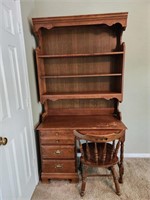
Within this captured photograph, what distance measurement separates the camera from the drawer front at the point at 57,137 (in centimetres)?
184

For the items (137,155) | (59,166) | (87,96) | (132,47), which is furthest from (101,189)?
(132,47)

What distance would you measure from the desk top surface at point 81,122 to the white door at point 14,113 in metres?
0.27

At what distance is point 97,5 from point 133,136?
197cm

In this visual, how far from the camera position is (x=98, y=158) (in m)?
1.69

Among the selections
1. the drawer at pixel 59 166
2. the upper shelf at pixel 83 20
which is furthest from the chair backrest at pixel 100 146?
the upper shelf at pixel 83 20

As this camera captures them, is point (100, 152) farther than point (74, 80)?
No

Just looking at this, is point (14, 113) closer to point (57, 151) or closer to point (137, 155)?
point (57, 151)

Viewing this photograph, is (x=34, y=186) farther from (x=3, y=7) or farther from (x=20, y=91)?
(x=3, y=7)

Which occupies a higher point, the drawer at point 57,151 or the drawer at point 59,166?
the drawer at point 57,151

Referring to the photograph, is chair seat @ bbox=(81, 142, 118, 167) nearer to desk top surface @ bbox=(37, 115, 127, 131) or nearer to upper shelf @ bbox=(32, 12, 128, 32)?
desk top surface @ bbox=(37, 115, 127, 131)

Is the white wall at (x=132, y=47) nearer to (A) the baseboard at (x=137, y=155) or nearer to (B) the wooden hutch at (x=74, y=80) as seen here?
(B) the wooden hutch at (x=74, y=80)

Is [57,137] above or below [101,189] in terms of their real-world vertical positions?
above

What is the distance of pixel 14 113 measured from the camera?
1399 mm

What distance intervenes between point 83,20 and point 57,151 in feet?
5.30
